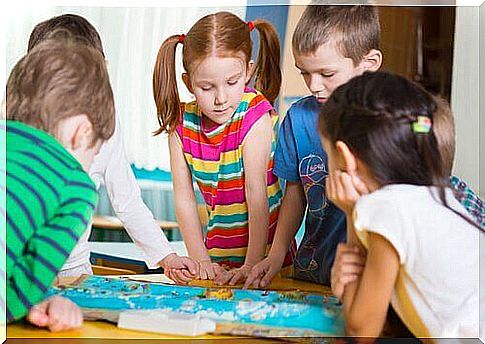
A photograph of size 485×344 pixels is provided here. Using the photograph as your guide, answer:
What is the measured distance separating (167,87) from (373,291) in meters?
0.49

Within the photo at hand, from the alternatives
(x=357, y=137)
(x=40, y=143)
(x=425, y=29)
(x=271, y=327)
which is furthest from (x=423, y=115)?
(x=425, y=29)

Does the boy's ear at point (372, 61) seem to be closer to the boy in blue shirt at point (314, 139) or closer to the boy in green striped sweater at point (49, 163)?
the boy in blue shirt at point (314, 139)

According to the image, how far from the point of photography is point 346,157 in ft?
2.71

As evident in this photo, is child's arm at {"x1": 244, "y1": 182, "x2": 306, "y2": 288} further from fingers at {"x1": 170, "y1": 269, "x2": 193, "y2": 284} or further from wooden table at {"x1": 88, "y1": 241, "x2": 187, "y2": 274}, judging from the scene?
wooden table at {"x1": 88, "y1": 241, "x2": 187, "y2": 274}

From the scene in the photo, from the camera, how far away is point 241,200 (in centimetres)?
117

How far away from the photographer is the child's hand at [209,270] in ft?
3.80

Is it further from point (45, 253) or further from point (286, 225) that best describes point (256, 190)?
point (45, 253)

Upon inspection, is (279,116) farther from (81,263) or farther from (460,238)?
(460,238)

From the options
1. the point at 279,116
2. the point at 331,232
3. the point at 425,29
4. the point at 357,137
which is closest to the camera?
the point at 357,137

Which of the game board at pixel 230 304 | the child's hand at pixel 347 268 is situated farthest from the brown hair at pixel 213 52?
the child's hand at pixel 347 268

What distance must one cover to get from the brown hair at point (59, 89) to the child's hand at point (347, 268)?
11.4 inches

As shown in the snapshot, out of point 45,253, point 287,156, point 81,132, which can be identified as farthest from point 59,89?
point 287,156

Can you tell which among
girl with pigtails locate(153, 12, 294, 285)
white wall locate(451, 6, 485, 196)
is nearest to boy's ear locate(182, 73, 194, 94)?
girl with pigtails locate(153, 12, 294, 285)

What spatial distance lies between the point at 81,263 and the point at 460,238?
0.56 metres
